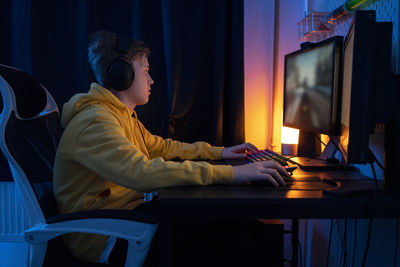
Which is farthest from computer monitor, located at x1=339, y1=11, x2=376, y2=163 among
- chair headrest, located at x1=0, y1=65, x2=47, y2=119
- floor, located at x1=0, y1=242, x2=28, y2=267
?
floor, located at x1=0, y1=242, x2=28, y2=267

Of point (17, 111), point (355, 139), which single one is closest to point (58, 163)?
point (17, 111)

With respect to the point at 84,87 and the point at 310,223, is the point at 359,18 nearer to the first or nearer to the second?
the point at 310,223

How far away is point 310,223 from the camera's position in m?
1.78

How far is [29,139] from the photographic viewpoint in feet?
3.12

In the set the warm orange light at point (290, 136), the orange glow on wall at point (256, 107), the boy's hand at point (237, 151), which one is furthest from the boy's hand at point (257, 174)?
the orange glow on wall at point (256, 107)

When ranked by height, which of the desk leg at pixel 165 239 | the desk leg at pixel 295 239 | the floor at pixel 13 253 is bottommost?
the floor at pixel 13 253

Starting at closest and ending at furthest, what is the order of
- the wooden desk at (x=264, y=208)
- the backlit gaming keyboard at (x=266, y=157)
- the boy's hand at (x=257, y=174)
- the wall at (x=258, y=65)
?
1. the wooden desk at (x=264, y=208)
2. the boy's hand at (x=257, y=174)
3. the backlit gaming keyboard at (x=266, y=157)
4. the wall at (x=258, y=65)

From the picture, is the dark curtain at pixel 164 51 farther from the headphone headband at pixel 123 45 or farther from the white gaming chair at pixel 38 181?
the white gaming chair at pixel 38 181

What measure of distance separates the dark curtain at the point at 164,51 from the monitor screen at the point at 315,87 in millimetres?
352

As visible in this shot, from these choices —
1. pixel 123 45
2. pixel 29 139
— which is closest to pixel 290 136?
pixel 123 45

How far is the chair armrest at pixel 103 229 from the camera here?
800 millimetres

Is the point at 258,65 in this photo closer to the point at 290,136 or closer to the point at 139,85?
the point at 290,136

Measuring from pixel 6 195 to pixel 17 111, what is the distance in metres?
1.25

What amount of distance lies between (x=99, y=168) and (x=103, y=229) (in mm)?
167
